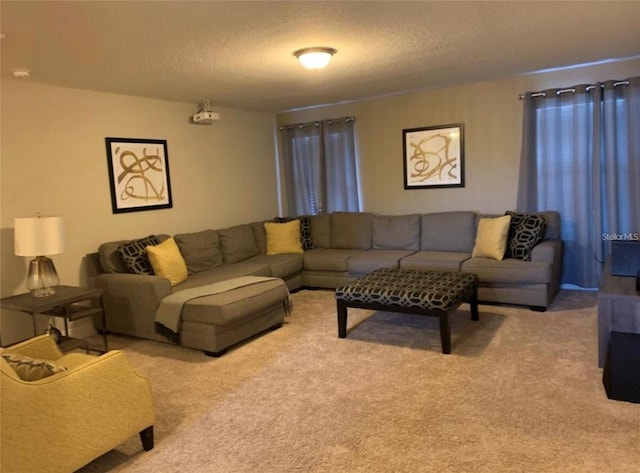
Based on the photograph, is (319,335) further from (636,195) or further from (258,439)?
(636,195)

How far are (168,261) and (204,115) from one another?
181cm

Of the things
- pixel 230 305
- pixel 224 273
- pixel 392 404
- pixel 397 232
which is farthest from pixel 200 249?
pixel 392 404

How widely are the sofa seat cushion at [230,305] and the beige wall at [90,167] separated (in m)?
1.43

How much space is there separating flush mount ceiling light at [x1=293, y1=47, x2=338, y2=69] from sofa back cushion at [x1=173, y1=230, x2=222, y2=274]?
7.58ft

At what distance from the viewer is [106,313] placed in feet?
13.9

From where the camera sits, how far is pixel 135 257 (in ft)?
13.9

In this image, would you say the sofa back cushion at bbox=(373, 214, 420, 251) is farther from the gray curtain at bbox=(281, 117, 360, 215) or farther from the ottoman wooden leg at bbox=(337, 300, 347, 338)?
the ottoman wooden leg at bbox=(337, 300, 347, 338)

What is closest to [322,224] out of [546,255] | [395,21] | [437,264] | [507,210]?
[437,264]

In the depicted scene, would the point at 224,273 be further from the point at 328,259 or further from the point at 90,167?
the point at 90,167

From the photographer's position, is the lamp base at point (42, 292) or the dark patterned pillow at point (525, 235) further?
the dark patterned pillow at point (525, 235)

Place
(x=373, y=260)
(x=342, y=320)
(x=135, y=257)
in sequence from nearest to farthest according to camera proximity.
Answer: (x=342, y=320), (x=135, y=257), (x=373, y=260)

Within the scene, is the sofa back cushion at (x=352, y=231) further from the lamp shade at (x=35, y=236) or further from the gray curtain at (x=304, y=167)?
the lamp shade at (x=35, y=236)

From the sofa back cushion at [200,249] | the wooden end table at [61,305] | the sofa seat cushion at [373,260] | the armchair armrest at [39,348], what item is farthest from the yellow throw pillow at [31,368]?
the sofa seat cushion at [373,260]

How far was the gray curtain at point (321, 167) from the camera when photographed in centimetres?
611
